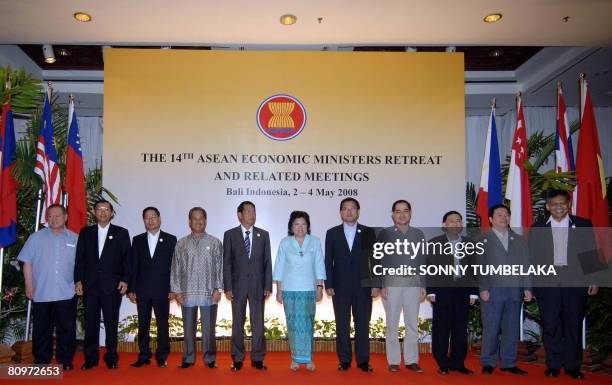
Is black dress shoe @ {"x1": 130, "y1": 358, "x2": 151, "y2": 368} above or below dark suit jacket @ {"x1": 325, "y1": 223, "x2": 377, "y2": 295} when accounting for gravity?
below

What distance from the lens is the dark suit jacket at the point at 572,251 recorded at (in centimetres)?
487

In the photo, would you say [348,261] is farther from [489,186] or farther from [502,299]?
[489,186]

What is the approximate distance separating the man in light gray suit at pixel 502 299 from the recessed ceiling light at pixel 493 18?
213 centimetres

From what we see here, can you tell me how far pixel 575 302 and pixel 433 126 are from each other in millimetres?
2663

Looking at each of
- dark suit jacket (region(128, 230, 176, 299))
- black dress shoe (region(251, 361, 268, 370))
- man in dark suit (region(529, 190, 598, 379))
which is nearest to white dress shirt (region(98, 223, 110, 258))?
dark suit jacket (region(128, 230, 176, 299))

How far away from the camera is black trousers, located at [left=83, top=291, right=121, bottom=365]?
16.3ft

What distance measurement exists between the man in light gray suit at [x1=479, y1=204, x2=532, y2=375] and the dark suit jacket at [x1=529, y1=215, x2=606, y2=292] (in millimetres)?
135

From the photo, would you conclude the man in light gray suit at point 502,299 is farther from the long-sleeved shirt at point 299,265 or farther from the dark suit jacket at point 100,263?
the dark suit jacket at point 100,263

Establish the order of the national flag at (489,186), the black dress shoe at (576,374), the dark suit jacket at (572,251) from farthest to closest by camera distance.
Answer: the national flag at (489,186) < the dark suit jacket at (572,251) < the black dress shoe at (576,374)

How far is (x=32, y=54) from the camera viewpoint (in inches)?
295

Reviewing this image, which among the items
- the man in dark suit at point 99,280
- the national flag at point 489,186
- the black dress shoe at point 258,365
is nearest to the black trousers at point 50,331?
the man in dark suit at point 99,280

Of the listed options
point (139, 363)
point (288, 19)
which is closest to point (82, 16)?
point (288, 19)

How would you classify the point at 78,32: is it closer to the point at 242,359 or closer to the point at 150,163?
the point at 150,163

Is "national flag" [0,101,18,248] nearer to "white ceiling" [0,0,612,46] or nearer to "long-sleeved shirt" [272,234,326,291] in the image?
"white ceiling" [0,0,612,46]
